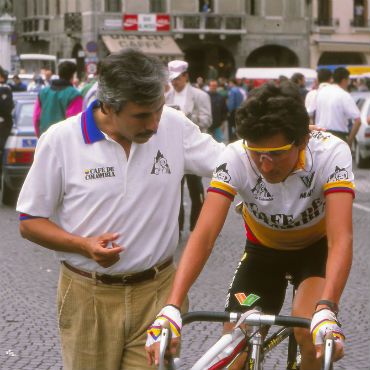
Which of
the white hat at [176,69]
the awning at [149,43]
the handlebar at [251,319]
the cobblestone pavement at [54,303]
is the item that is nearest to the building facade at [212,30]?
the awning at [149,43]

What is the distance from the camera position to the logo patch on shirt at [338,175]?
147 inches

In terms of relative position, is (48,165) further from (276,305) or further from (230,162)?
(276,305)

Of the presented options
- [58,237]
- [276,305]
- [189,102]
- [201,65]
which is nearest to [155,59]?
[58,237]

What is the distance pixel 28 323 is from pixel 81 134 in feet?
11.8

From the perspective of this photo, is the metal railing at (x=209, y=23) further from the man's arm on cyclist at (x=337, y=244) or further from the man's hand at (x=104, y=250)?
the man's hand at (x=104, y=250)

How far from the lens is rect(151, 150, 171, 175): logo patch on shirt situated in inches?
146

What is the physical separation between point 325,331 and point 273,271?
1232mm

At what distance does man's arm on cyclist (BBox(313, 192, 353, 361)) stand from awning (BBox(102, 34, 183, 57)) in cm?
5052

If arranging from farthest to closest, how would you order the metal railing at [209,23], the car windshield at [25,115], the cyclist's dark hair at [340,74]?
the metal railing at [209,23] < the car windshield at [25,115] < the cyclist's dark hair at [340,74]

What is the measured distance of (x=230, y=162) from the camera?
12.4 ft

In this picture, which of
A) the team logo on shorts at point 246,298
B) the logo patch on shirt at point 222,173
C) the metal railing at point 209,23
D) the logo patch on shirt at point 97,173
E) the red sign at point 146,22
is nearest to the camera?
the logo patch on shirt at point 97,173

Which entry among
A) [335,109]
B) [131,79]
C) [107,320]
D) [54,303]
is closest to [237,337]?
[107,320]

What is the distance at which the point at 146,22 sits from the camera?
55594 mm

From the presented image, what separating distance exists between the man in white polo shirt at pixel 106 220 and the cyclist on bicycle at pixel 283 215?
0.22m
